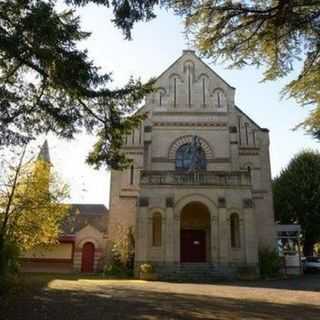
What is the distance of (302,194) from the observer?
40875 mm

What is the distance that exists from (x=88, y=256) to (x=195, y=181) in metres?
12.9

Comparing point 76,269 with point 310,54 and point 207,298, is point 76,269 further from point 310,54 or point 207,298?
point 310,54

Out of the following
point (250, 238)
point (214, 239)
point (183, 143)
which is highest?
point (183, 143)

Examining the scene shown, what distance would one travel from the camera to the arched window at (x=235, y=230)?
1103 inches

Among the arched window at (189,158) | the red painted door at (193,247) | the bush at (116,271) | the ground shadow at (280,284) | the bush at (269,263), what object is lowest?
the ground shadow at (280,284)

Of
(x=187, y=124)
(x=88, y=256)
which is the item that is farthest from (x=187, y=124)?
(x=88, y=256)

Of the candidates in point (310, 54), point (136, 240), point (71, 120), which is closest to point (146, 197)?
point (136, 240)

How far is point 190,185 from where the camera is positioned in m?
28.5

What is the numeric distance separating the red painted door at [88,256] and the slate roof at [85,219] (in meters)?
1.78

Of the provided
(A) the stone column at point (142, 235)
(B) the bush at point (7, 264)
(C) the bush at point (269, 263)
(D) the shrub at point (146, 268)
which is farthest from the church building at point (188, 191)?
(B) the bush at point (7, 264)

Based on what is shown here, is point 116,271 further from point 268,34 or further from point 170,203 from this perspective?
point 268,34

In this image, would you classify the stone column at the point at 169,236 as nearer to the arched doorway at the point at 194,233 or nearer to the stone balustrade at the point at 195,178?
the stone balustrade at the point at 195,178

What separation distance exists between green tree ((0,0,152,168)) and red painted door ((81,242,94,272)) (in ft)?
78.0

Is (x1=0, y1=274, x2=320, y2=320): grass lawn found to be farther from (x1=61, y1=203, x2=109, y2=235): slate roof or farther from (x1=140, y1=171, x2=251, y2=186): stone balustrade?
(x1=61, y1=203, x2=109, y2=235): slate roof
